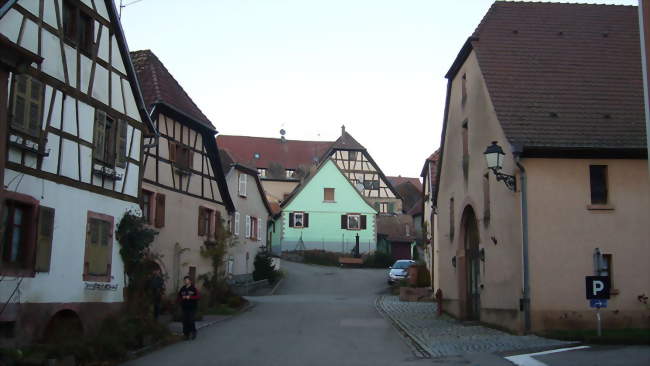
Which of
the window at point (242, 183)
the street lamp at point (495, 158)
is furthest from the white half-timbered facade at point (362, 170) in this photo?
the street lamp at point (495, 158)

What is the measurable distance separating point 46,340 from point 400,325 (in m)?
11.1

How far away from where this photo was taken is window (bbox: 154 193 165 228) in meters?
28.0

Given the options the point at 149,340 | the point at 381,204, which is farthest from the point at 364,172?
the point at 149,340

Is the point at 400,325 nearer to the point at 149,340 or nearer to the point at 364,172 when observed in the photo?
the point at 149,340

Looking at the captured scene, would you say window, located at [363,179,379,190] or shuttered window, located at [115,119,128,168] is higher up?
window, located at [363,179,379,190]

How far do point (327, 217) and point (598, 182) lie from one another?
46.8m

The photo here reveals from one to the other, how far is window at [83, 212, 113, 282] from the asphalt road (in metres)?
2.93

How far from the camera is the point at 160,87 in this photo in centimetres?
2866

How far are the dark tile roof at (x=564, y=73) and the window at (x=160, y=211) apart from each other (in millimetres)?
12438

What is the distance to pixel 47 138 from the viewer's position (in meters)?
17.5

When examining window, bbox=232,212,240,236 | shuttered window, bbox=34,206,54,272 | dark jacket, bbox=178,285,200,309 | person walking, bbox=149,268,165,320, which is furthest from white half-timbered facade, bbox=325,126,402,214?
shuttered window, bbox=34,206,54,272

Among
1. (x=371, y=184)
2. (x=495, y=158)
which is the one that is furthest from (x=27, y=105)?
(x=371, y=184)

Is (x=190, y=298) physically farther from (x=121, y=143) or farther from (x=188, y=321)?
(x=121, y=143)

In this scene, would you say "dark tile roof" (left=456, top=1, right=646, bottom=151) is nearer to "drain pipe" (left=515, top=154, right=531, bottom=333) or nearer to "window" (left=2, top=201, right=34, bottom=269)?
"drain pipe" (left=515, top=154, right=531, bottom=333)
